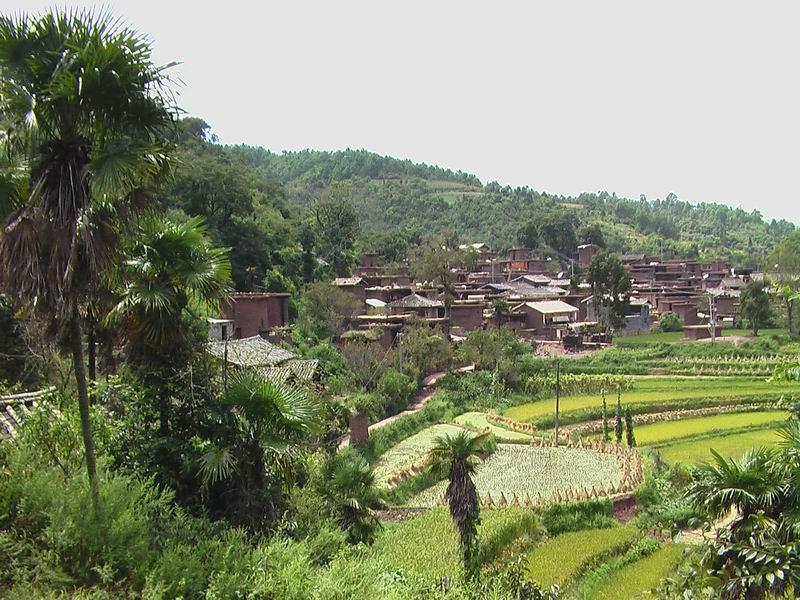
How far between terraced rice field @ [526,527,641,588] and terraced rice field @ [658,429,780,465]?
8.64m

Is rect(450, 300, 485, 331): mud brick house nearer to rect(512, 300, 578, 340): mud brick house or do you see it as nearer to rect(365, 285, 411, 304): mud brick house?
rect(365, 285, 411, 304): mud brick house

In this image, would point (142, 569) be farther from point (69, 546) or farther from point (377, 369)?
point (377, 369)

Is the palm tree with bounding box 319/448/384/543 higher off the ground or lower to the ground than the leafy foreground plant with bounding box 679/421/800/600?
lower

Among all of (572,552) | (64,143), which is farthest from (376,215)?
(64,143)

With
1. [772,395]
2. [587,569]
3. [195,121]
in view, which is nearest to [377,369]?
[587,569]

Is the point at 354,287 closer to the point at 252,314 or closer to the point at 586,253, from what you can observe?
Result: the point at 252,314

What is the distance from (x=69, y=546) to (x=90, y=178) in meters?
3.53

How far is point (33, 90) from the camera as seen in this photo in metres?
7.04

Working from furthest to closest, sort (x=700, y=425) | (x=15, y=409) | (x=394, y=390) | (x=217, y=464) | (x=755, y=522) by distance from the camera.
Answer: (x=394, y=390) < (x=700, y=425) < (x=15, y=409) < (x=217, y=464) < (x=755, y=522)

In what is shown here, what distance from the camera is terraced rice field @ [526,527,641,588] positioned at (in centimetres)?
1600

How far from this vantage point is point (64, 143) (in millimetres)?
7141

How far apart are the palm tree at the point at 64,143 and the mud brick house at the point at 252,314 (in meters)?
25.5

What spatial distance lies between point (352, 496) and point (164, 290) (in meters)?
7.57

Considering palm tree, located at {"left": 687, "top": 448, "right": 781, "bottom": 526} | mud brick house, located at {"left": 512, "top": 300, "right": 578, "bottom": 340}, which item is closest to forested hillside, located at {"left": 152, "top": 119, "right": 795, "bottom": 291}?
palm tree, located at {"left": 687, "top": 448, "right": 781, "bottom": 526}
